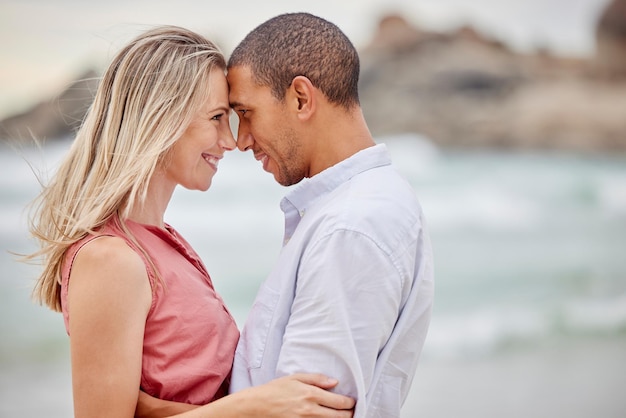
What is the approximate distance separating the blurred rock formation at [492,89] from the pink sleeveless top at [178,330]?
52.8ft

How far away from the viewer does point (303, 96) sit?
1833 mm

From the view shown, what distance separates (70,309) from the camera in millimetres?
1633

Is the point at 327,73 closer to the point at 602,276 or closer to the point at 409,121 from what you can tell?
the point at 602,276

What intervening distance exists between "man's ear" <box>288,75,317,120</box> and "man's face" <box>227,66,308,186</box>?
30mm

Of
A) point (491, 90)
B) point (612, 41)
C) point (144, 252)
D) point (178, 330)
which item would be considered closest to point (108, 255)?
point (144, 252)

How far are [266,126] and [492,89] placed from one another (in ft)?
62.0

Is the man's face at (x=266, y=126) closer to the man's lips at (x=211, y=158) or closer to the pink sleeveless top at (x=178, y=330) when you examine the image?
the man's lips at (x=211, y=158)

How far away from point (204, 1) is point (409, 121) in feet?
17.2

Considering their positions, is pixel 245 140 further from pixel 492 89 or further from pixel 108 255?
pixel 492 89

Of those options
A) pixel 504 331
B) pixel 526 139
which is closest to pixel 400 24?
pixel 526 139

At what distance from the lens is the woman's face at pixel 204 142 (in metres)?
1.88

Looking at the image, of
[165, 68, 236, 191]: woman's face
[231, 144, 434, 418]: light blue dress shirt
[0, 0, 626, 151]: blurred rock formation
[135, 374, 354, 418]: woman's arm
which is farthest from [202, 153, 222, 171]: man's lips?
[0, 0, 626, 151]: blurred rock formation

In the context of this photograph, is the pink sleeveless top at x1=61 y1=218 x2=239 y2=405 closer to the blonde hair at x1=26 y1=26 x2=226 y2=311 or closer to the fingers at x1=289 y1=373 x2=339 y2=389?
the blonde hair at x1=26 y1=26 x2=226 y2=311

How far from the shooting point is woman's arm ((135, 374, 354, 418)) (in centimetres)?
158
